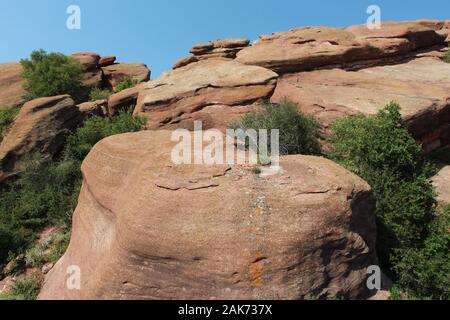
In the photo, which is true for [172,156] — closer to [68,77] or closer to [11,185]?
[11,185]

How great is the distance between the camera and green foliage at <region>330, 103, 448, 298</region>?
26.6 ft

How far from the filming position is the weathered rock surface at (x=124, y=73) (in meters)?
26.9

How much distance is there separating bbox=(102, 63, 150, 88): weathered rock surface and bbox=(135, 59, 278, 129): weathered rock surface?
40.8 feet

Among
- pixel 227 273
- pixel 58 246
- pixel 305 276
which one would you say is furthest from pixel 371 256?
pixel 58 246

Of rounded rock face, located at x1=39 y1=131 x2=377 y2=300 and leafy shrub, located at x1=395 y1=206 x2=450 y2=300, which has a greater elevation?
rounded rock face, located at x1=39 y1=131 x2=377 y2=300

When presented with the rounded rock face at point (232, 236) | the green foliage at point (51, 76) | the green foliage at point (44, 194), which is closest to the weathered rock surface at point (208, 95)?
the green foliage at point (44, 194)

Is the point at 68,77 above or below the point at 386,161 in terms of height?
above

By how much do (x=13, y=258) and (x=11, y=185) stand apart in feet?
13.0

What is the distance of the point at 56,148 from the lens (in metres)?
15.2

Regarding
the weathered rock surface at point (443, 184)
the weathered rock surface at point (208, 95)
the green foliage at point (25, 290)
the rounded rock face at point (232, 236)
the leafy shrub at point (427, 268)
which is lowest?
the green foliage at point (25, 290)

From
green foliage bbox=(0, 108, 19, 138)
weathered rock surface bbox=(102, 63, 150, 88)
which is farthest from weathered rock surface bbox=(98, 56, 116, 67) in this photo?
green foliage bbox=(0, 108, 19, 138)

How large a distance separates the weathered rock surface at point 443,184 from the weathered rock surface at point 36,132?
47.3ft

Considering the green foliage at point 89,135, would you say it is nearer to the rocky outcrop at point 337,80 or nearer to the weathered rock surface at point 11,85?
the rocky outcrop at point 337,80

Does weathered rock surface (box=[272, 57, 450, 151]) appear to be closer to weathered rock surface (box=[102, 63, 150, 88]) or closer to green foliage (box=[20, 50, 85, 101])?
green foliage (box=[20, 50, 85, 101])
